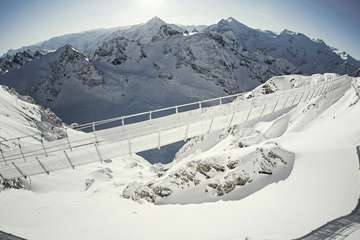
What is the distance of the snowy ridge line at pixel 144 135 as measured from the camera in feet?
63.0

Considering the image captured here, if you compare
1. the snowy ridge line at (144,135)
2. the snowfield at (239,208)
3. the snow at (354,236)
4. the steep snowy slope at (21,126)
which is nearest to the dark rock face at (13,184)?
the steep snowy slope at (21,126)

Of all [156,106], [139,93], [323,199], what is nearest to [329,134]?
[323,199]

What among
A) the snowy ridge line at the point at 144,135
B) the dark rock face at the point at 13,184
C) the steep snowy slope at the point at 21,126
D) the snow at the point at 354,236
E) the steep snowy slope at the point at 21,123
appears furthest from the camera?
the steep snowy slope at the point at 21,123

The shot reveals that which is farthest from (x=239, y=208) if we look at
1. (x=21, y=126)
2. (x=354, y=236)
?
(x=21, y=126)

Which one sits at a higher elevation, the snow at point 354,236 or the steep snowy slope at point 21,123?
the snow at point 354,236

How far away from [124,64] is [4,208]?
613 ft

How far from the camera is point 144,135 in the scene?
21594 mm

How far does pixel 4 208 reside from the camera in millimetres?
17531

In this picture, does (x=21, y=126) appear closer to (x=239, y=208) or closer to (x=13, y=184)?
(x=13, y=184)

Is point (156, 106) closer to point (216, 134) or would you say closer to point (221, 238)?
point (216, 134)

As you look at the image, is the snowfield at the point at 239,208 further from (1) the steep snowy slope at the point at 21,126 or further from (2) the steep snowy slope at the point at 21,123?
(2) the steep snowy slope at the point at 21,123

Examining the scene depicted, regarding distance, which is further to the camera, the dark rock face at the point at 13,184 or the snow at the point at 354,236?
the dark rock face at the point at 13,184

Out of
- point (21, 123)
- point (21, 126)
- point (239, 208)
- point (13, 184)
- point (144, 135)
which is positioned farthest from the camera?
point (21, 123)

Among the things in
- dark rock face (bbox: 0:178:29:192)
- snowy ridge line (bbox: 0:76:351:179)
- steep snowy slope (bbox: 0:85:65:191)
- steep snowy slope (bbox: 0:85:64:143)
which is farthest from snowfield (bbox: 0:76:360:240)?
steep snowy slope (bbox: 0:85:64:143)
